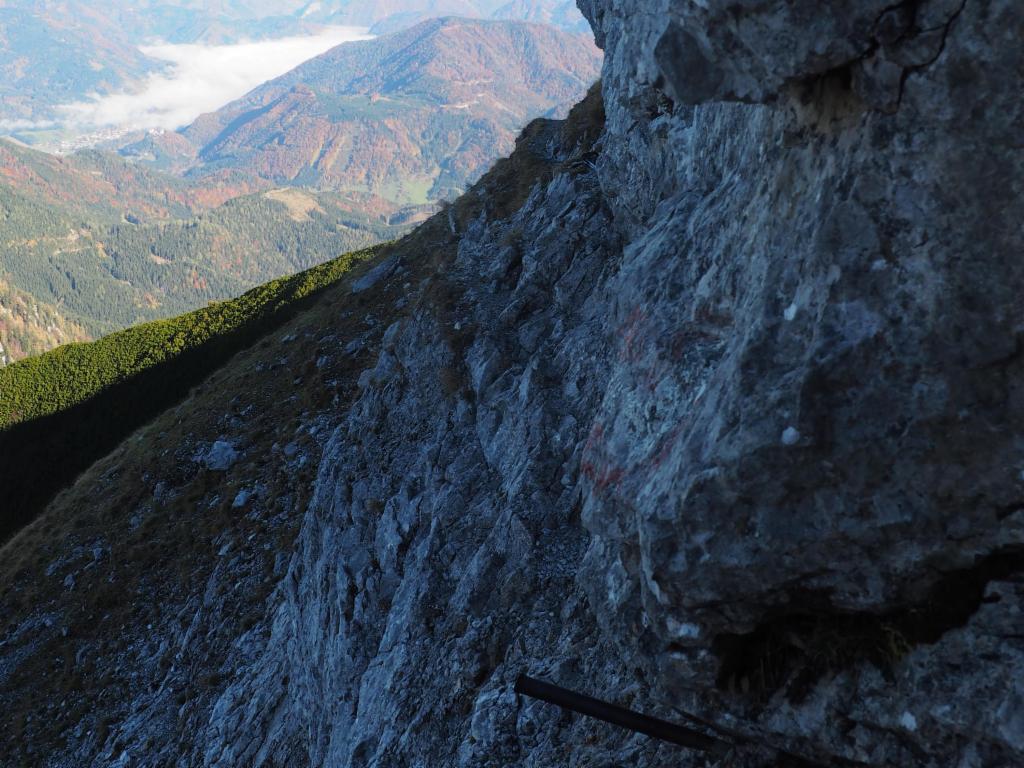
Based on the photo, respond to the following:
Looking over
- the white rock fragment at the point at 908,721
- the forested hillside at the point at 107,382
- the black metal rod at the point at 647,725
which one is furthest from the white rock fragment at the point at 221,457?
the white rock fragment at the point at 908,721

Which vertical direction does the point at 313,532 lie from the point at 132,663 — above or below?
above

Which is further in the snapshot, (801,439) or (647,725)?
(647,725)

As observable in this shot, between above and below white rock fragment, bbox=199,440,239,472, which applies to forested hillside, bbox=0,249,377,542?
above

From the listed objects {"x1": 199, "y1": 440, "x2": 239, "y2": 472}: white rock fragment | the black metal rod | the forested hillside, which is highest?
the forested hillside

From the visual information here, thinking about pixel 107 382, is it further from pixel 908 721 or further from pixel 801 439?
pixel 908 721

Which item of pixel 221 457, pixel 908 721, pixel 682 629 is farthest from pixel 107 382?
pixel 908 721

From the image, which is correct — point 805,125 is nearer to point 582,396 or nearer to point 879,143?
point 879,143

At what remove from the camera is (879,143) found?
5996 mm

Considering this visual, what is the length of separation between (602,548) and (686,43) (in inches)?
292

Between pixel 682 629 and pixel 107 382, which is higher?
pixel 107 382

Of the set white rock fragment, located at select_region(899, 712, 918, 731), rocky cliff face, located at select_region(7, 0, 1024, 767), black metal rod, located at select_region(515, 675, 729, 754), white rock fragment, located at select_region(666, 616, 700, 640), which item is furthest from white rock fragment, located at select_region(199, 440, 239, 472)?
white rock fragment, located at select_region(899, 712, 918, 731)

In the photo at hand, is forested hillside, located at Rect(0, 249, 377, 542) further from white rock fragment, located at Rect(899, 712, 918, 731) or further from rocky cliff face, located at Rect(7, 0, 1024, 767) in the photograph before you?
white rock fragment, located at Rect(899, 712, 918, 731)

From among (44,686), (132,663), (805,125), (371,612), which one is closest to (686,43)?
(805,125)

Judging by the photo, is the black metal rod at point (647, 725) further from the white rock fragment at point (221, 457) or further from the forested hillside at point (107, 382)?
the forested hillside at point (107, 382)
